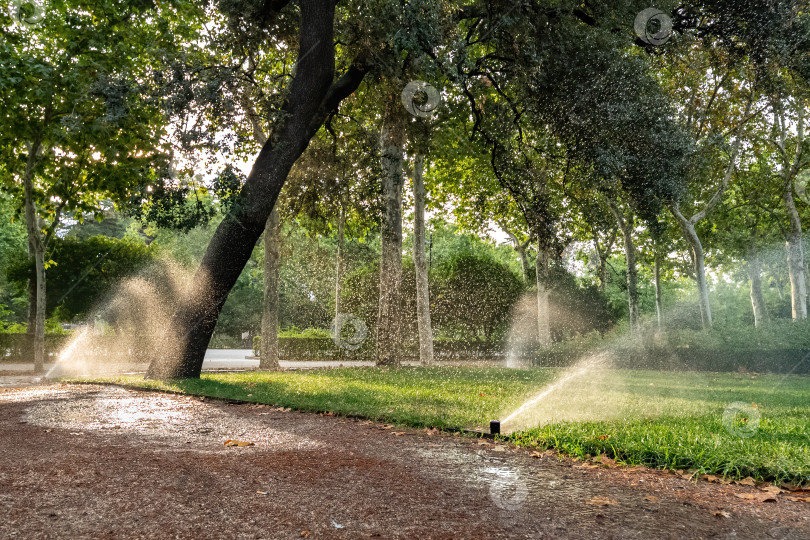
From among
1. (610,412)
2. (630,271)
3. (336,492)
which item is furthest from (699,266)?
(336,492)

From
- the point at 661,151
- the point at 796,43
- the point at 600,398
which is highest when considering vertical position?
the point at 796,43

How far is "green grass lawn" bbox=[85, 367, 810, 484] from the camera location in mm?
4863

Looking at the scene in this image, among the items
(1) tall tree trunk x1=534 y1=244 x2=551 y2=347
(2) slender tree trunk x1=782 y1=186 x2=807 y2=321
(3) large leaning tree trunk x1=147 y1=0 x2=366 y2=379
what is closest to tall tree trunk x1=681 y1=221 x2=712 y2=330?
(2) slender tree trunk x1=782 y1=186 x2=807 y2=321

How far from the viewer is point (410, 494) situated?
388 centimetres

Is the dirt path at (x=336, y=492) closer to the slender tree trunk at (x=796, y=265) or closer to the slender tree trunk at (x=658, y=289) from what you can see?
the slender tree trunk at (x=796, y=265)

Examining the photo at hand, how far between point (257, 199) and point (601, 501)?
9.80m

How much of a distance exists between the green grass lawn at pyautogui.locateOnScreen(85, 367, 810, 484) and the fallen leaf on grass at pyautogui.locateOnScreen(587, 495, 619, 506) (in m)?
1.23

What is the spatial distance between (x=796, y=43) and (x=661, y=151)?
423cm

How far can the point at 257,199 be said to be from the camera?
11.9 meters

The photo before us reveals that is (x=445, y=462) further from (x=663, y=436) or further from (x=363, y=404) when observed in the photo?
(x=363, y=404)

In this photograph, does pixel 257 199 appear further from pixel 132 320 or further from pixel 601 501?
pixel 132 320

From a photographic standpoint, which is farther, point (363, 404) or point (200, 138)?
point (200, 138)

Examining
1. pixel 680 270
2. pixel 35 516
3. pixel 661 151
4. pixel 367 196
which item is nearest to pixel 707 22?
pixel 661 151

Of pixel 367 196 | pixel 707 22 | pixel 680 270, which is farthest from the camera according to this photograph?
pixel 680 270
